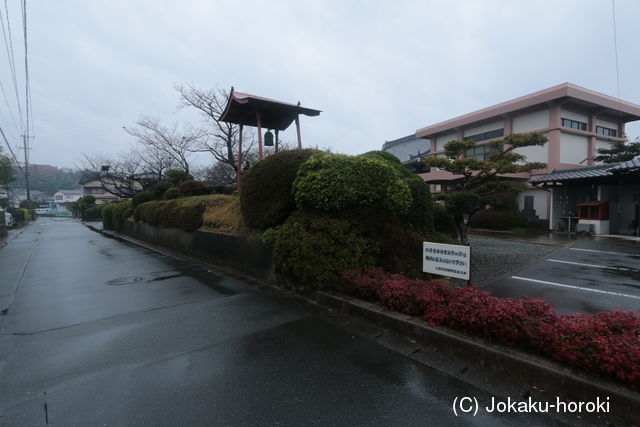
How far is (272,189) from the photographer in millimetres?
6152

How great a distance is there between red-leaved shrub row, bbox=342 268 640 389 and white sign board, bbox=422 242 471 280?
0.66 feet

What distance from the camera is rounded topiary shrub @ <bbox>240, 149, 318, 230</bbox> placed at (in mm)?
6012

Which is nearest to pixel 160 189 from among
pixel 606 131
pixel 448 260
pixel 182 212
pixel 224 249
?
pixel 182 212

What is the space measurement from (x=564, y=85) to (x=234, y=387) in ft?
67.5

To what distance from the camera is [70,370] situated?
290 cm

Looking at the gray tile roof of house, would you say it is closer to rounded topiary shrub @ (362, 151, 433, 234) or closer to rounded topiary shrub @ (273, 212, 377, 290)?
rounded topiary shrub @ (362, 151, 433, 234)

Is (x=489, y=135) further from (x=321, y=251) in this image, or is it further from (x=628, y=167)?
(x=321, y=251)

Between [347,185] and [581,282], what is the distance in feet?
16.6

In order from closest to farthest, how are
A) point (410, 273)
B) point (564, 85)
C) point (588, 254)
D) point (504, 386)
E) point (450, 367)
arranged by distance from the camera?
point (504, 386) < point (450, 367) < point (410, 273) < point (588, 254) < point (564, 85)

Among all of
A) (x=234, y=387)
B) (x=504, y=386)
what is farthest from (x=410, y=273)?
(x=234, y=387)

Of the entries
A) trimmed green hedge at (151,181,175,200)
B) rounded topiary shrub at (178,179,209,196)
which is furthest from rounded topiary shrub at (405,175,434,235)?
trimmed green hedge at (151,181,175,200)

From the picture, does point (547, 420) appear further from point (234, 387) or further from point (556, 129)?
point (556, 129)

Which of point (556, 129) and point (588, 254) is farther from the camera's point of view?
point (556, 129)

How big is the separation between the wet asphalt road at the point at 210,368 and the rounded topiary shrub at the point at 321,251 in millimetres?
510
